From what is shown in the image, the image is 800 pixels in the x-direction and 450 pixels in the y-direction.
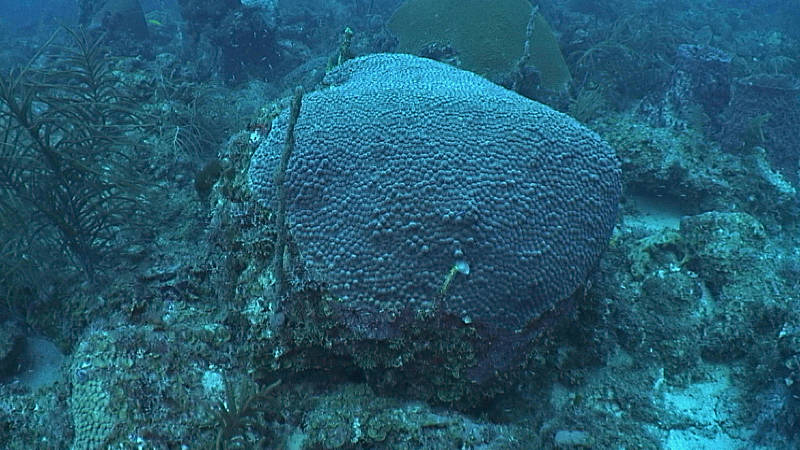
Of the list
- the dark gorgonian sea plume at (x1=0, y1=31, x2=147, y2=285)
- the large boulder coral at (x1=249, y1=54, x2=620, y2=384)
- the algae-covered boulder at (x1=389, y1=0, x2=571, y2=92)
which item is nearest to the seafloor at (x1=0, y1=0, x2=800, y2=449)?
the dark gorgonian sea plume at (x1=0, y1=31, x2=147, y2=285)

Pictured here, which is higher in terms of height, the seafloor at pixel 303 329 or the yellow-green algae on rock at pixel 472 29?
the yellow-green algae on rock at pixel 472 29

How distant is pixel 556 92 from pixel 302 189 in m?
5.01

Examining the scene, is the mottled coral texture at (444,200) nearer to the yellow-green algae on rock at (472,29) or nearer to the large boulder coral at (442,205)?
the large boulder coral at (442,205)

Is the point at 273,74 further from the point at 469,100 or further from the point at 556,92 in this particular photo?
the point at 469,100

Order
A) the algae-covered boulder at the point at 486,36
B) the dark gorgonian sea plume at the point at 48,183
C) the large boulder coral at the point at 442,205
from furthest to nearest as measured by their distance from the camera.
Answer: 1. the algae-covered boulder at the point at 486,36
2. the dark gorgonian sea plume at the point at 48,183
3. the large boulder coral at the point at 442,205

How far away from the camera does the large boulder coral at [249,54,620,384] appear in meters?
2.50

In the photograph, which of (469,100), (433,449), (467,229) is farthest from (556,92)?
(433,449)

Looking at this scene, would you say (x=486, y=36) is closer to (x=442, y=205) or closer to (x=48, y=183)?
(x=442, y=205)

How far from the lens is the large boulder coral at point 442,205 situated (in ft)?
8.20

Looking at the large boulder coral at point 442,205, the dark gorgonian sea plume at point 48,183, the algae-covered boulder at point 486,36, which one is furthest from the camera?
the algae-covered boulder at point 486,36

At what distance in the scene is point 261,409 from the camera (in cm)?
253

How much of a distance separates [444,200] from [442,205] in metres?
0.04

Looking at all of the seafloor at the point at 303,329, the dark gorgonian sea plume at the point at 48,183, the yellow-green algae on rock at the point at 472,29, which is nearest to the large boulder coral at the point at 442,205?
the seafloor at the point at 303,329

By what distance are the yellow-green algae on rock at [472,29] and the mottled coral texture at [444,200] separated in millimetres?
3758
